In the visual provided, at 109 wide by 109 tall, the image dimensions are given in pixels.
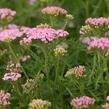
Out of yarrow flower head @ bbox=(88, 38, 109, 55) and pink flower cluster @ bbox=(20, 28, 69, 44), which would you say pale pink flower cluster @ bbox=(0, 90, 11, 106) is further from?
yarrow flower head @ bbox=(88, 38, 109, 55)

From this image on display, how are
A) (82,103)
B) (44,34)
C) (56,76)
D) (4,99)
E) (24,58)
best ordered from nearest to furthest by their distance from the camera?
(82,103), (4,99), (44,34), (56,76), (24,58)

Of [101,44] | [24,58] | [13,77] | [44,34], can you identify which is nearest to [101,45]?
[101,44]

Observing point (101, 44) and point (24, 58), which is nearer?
point (101, 44)

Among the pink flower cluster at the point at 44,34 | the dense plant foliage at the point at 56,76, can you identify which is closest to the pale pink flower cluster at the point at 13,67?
the dense plant foliage at the point at 56,76

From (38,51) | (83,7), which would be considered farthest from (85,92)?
(83,7)

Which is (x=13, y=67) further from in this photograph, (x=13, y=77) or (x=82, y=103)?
(x=82, y=103)

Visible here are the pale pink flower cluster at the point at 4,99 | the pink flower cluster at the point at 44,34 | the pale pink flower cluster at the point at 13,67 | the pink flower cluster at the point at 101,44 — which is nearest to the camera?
the pale pink flower cluster at the point at 4,99

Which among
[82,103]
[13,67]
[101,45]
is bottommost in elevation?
[82,103]

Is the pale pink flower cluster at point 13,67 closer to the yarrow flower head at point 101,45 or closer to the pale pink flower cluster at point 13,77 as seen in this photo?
the pale pink flower cluster at point 13,77

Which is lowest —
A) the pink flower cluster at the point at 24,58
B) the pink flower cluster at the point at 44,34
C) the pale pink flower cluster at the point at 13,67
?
the pale pink flower cluster at the point at 13,67

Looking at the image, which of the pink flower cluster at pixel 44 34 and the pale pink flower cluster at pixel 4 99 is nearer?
the pale pink flower cluster at pixel 4 99

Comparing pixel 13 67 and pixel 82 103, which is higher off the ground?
pixel 13 67

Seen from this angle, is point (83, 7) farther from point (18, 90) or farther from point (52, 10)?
point (18, 90)

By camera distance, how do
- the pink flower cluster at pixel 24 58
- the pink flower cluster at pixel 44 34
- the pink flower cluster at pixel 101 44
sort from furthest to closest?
the pink flower cluster at pixel 24 58 < the pink flower cluster at pixel 44 34 < the pink flower cluster at pixel 101 44
